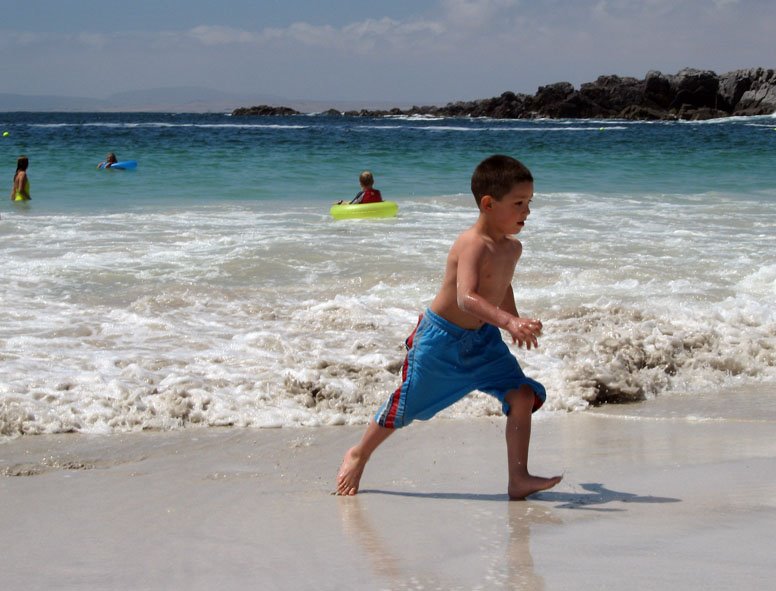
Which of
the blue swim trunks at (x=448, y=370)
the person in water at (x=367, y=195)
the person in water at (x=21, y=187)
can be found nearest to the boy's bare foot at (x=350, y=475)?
the blue swim trunks at (x=448, y=370)

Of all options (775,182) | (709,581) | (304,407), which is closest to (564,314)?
(304,407)

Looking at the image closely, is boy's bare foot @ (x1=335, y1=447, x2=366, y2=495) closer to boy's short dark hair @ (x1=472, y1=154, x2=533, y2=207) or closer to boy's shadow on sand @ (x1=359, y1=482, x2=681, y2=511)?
boy's shadow on sand @ (x1=359, y1=482, x2=681, y2=511)

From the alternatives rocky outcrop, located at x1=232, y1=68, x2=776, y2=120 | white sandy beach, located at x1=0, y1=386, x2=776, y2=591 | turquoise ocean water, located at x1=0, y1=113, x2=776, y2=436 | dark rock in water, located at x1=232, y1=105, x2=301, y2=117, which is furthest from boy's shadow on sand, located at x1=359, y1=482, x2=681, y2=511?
dark rock in water, located at x1=232, y1=105, x2=301, y2=117

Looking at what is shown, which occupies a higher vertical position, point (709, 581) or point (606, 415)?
point (709, 581)

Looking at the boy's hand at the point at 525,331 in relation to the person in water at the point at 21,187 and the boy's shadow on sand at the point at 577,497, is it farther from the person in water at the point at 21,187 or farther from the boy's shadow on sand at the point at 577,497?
the person in water at the point at 21,187

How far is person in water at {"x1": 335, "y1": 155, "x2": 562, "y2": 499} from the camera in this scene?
11.8 feet

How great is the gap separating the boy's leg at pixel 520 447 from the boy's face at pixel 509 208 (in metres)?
0.62

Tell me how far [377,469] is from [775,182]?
18637 millimetres

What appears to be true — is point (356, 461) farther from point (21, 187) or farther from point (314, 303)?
point (21, 187)

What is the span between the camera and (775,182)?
67.7 ft

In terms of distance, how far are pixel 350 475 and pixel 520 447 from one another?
25.7 inches

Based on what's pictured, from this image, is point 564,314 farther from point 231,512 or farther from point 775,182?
point 775,182

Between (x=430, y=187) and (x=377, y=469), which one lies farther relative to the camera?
(x=430, y=187)

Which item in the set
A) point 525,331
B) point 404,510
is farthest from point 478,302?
point 404,510
